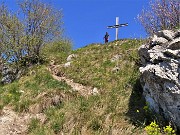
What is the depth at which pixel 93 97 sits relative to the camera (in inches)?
504

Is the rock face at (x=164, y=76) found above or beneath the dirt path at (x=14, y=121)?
above

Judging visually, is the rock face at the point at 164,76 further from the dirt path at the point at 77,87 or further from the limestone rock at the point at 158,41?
the dirt path at the point at 77,87

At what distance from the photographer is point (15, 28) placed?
1953cm

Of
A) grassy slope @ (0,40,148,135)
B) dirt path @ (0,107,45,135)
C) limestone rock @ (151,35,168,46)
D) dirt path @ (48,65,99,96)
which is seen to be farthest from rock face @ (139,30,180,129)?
dirt path @ (0,107,45,135)

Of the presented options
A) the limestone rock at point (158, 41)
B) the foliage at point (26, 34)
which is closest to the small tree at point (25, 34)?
the foliage at point (26, 34)

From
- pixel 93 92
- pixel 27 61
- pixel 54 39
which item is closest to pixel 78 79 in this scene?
pixel 93 92

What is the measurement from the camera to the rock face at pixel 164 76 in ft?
28.4

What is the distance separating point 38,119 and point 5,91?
4.02 m

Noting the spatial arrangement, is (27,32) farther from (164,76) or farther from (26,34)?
(164,76)

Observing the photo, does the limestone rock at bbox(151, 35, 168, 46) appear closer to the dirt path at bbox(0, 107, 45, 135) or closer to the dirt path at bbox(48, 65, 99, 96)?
the dirt path at bbox(48, 65, 99, 96)

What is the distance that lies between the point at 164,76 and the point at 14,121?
21.1ft

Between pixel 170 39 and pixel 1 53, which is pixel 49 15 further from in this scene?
pixel 170 39

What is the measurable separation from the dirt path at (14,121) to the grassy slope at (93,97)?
1.03ft

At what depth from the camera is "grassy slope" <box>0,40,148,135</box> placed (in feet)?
35.0
